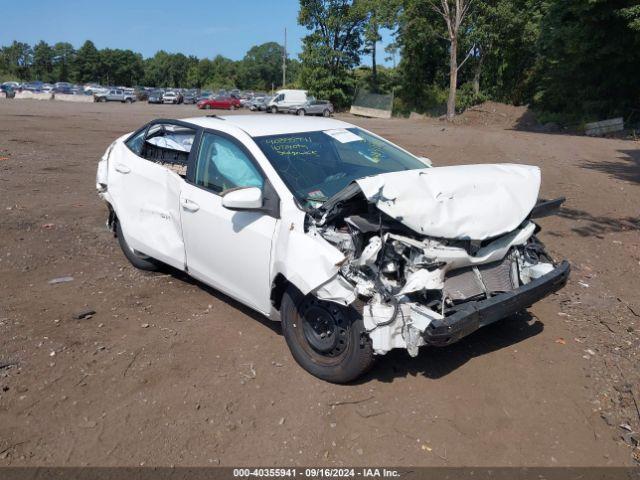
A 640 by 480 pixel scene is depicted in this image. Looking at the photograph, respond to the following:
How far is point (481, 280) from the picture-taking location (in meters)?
3.68

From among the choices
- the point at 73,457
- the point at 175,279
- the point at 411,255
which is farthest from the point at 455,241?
the point at 175,279

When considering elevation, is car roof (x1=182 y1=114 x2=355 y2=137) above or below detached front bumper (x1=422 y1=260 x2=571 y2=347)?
above

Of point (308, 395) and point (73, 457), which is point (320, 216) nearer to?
point (308, 395)

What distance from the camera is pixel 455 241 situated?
349 centimetres

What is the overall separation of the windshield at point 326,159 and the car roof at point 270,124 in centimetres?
9

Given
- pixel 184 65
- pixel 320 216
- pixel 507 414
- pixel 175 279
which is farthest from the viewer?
pixel 184 65

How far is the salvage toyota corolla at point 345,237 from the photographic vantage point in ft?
10.9

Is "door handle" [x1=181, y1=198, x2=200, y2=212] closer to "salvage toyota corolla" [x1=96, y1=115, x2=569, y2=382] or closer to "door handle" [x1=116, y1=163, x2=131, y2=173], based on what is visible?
"salvage toyota corolla" [x1=96, y1=115, x2=569, y2=382]

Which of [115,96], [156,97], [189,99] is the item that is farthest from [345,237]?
[115,96]

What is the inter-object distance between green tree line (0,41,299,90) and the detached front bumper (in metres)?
110

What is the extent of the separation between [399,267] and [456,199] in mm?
605

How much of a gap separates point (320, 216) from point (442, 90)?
1831 inches

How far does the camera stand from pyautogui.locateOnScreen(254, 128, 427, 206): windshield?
4090mm

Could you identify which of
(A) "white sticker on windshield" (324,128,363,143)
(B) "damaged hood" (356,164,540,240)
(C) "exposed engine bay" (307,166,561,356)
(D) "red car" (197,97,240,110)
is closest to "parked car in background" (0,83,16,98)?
(D) "red car" (197,97,240,110)
